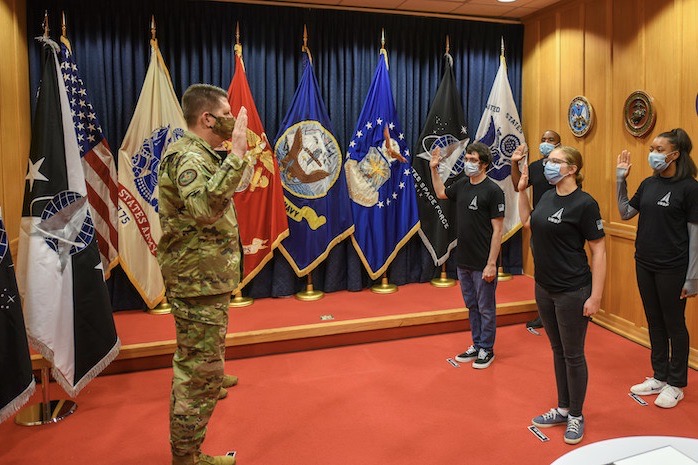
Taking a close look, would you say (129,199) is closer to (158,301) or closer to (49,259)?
(158,301)

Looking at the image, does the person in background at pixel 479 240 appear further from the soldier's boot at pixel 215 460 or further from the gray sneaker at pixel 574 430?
the soldier's boot at pixel 215 460

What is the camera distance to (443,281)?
4961mm

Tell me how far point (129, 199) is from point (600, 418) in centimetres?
332

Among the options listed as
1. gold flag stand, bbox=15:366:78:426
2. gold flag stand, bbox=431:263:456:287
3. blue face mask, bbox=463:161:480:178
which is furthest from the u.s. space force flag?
gold flag stand, bbox=15:366:78:426

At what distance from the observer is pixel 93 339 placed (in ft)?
9.58

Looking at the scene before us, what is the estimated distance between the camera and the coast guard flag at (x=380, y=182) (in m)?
4.63

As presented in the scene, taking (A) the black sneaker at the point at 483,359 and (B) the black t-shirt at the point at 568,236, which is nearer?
(B) the black t-shirt at the point at 568,236

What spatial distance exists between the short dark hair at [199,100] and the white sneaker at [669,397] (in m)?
2.64

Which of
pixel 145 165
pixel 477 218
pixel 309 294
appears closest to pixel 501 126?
pixel 477 218

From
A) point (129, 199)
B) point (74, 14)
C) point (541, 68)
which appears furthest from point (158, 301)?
point (541, 68)

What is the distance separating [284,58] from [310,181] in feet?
3.40

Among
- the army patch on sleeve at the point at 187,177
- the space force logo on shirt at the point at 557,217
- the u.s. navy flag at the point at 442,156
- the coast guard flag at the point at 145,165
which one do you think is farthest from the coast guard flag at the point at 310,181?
the army patch on sleeve at the point at 187,177

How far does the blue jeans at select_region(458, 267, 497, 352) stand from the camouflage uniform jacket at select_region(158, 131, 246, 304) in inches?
67.7

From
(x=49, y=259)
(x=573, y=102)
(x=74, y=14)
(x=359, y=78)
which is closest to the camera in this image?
(x=49, y=259)
